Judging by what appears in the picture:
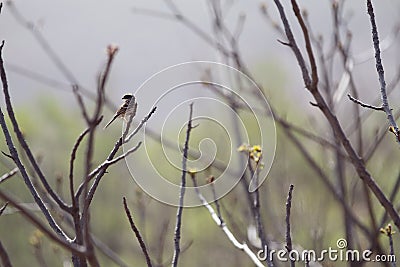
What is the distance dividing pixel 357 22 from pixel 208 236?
7.33 ft

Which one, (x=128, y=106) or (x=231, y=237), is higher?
(x=128, y=106)

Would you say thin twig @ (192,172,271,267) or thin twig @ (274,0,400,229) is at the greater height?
thin twig @ (274,0,400,229)

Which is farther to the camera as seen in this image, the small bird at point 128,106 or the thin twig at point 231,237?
the thin twig at point 231,237

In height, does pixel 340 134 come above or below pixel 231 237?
above

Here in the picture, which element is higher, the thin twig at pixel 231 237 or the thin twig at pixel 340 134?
the thin twig at pixel 340 134

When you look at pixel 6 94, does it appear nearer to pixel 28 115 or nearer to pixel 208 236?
pixel 208 236

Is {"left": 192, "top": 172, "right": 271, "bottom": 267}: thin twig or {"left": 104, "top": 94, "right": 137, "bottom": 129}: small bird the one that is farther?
{"left": 192, "top": 172, "right": 271, "bottom": 267}: thin twig

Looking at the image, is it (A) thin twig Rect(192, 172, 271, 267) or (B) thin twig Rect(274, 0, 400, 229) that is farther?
(A) thin twig Rect(192, 172, 271, 267)

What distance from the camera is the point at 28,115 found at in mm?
5934

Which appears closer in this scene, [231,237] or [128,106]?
[128,106]

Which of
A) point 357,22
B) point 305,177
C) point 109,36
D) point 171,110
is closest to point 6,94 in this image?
point 171,110

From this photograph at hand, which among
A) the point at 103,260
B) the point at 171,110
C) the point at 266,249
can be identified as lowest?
the point at 266,249

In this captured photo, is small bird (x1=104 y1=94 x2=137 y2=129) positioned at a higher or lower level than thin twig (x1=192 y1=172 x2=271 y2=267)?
higher

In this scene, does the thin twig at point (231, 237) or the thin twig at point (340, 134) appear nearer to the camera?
the thin twig at point (340, 134)
